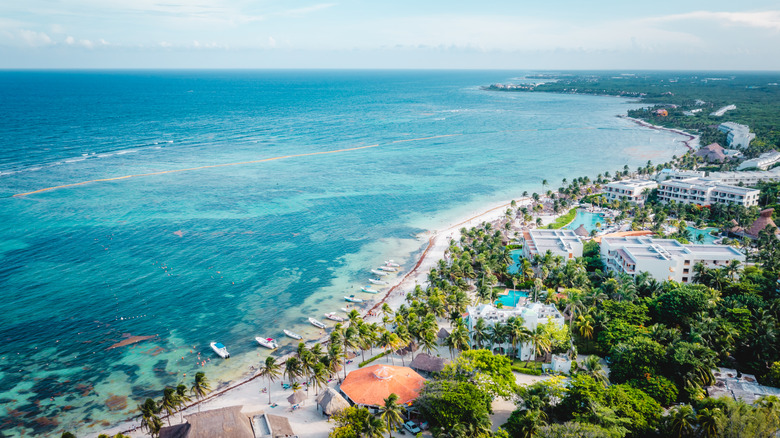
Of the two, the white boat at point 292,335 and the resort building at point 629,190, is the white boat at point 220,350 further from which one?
the resort building at point 629,190

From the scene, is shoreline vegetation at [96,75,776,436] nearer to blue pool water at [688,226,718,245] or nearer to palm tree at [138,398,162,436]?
palm tree at [138,398,162,436]

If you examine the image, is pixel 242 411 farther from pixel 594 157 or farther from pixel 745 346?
pixel 594 157

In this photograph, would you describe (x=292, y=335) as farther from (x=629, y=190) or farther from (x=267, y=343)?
(x=629, y=190)

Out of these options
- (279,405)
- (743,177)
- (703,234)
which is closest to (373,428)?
(279,405)

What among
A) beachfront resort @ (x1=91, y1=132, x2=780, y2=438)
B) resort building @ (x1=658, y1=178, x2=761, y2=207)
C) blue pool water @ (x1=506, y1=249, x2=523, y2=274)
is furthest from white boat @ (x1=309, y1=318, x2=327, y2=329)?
resort building @ (x1=658, y1=178, x2=761, y2=207)

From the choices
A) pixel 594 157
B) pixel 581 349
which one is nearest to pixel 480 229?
pixel 581 349

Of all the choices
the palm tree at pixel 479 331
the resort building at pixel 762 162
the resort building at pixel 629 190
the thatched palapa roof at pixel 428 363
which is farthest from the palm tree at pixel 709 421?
the resort building at pixel 762 162
